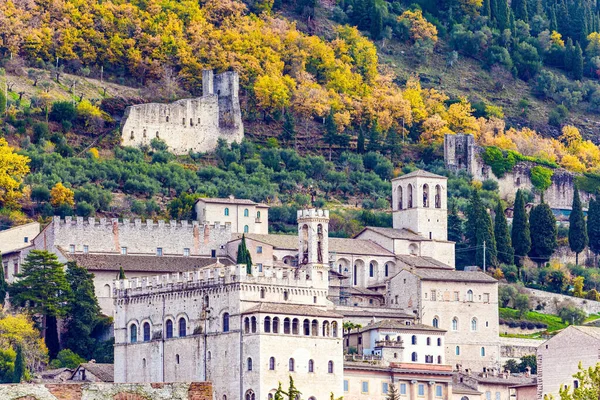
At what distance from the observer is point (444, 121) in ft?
414

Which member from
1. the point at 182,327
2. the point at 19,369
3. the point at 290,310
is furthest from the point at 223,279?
the point at 19,369

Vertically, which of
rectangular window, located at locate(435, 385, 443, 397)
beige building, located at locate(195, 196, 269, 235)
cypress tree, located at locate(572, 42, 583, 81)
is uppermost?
cypress tree, located at locate(572, 42, 583, 81)

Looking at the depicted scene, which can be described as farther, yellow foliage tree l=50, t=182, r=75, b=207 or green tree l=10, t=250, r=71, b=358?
yellow foliage tree l=50, t=182, r=75, b=207

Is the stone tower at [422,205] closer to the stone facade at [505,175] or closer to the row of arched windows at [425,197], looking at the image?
the row of arched windows at [425,197]

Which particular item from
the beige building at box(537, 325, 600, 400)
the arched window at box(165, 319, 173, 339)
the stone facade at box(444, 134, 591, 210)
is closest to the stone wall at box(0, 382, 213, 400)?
the arched window at box(165, 319, 173, 339)

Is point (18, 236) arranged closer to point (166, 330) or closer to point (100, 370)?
point (166, 330)

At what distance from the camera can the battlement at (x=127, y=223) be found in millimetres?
89562

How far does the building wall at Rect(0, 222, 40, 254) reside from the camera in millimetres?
90625

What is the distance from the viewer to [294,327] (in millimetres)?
72500

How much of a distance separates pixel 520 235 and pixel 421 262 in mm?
14496

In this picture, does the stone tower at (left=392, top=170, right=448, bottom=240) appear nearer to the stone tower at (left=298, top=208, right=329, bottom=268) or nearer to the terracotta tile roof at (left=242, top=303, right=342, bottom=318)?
the stone tower at (left=298, top=208, right=329, bottom=268)

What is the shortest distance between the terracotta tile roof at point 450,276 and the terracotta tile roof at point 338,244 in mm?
4026

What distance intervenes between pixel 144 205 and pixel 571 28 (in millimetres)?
66389

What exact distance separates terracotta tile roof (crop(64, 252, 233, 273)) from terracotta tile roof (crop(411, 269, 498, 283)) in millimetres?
10229
